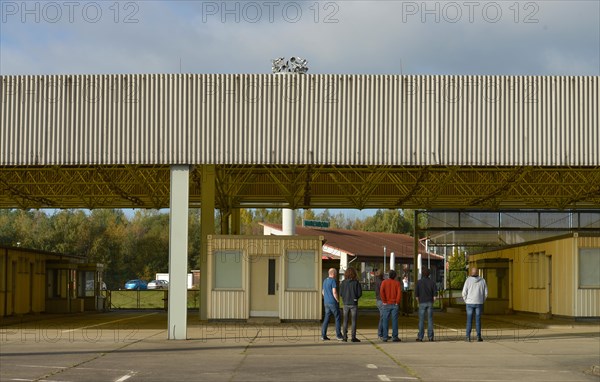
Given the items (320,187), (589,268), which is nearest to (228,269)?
(320,187)

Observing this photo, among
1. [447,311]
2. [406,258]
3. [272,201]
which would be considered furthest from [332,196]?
[406,258]

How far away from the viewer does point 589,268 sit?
105 ft

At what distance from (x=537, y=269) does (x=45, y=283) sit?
2049cm

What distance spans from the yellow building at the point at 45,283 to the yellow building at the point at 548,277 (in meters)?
17.8

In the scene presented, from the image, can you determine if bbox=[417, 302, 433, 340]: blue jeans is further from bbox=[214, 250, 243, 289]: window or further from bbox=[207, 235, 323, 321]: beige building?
bbox=[214, 250, 243, 289]: window

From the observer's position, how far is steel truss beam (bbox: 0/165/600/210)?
3572 cm

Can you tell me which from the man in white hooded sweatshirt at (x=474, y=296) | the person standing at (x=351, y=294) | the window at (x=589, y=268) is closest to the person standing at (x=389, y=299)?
the person standing at (x=351, y=294)

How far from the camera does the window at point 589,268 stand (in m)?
31.7

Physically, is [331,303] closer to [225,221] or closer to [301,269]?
[301,269]

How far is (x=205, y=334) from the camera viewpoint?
26234 mm

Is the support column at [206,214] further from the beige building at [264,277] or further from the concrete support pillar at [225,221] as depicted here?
the concrete support pillar at [225,221]

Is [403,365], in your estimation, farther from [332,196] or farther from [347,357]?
[332,196]

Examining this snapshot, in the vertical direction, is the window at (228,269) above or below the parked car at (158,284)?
above

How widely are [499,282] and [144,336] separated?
2177cm
